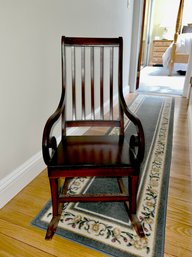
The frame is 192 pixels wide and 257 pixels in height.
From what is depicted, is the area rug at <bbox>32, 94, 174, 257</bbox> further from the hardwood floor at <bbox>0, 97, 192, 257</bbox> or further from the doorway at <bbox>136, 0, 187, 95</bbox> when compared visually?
the doorway at <bbox>136, 0, 187, 95</bbox>

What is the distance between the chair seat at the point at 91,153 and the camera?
39.6 inches

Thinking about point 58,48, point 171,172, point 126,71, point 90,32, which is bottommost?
point 171,172

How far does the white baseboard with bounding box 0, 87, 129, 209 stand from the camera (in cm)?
128

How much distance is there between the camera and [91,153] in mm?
1105

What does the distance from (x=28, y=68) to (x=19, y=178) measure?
2.35 ft

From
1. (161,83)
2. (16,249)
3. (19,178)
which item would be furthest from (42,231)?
(161,83)

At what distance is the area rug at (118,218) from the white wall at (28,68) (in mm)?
439

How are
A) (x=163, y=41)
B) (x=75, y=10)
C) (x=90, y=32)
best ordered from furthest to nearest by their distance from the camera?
(x=163, y=41) → (x=90, y=32) → (x=75, y=10)

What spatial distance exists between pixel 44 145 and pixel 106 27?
202 centimetres

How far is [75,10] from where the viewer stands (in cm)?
177

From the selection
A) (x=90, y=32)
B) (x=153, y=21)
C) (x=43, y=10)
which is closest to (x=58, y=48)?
(x=43, y=10)

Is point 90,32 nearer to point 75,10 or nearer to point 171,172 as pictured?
point 75,10

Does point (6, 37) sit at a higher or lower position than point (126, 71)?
higher

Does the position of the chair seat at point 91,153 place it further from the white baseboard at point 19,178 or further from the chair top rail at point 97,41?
the chair top rail at point 97,41
